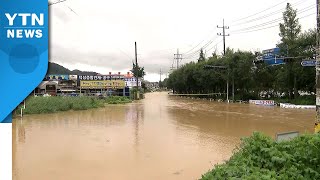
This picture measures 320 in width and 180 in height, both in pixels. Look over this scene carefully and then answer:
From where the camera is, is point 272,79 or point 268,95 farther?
point 268,95

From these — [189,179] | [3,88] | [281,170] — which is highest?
[3,88]

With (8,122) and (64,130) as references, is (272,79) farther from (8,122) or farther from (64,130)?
(8,122)

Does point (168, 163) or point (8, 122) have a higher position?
point (8, 122)

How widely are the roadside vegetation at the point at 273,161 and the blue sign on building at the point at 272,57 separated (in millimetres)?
29355

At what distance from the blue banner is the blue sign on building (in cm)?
3273

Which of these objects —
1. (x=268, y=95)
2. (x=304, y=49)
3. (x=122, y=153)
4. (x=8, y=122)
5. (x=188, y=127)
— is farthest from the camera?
(x=268, y=95)

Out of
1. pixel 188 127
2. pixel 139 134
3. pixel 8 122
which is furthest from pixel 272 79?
pixel 8 122

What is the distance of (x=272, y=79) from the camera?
38188 millimetres

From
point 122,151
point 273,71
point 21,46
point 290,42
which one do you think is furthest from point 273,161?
point 273,71

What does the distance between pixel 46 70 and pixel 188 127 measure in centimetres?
1499

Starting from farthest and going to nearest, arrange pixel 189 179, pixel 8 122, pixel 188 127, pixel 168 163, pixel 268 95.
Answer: pixel 268 95 → pixel 188 127 → pixel 168 163 → pixel 189 179 → pixel 8 122

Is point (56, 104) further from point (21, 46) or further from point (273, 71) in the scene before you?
point (21, 46)

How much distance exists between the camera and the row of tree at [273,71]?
31406mm

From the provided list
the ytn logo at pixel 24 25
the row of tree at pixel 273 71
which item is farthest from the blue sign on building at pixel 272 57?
the ytn logo at pixel 24 25
